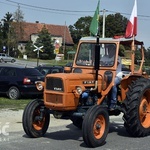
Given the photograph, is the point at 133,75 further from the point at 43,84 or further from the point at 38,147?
the point at 38,147

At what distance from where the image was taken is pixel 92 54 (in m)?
9.91

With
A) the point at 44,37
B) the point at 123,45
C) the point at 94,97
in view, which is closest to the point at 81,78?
the point at 94,97

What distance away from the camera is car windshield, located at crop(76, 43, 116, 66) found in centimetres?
972

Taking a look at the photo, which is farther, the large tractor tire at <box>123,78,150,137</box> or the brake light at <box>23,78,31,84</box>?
the brake light at <box>23,78,31,84</box>

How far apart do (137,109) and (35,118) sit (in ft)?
7.81

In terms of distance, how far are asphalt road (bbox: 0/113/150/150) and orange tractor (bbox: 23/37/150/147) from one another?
22 cm

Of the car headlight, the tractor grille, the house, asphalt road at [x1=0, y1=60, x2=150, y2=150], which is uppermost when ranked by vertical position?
the house

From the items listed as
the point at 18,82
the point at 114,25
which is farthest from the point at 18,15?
the point at 18,82

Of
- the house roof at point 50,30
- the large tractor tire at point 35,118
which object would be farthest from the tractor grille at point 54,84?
the house roof at point 50,30

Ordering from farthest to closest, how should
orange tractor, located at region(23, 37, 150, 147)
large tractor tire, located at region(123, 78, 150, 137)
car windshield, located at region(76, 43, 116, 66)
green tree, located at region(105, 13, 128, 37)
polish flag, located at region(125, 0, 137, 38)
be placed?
1. green tree, located at region(105, 13, 128, 37)
2. polish flag, located at region(125, 0, 137, 38)
3. car windshield, located at region(76, 43, 116, 66)
4. large tractor tire, located at region(123, 78, 150, 137)
5. orange tractor, located at region(23, 37, 150, 147)

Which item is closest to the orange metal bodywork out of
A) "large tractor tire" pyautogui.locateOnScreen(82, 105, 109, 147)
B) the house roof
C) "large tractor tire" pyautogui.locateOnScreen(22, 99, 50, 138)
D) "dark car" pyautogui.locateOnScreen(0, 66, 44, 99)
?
"large tractor tire" pyautogui.locateOnScreen(22, 99, 50, 138)

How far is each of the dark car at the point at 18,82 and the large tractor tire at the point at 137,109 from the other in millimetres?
8444

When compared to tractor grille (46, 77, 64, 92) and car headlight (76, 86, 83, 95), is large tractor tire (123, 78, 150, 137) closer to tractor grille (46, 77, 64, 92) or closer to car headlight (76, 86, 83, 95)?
car headlight (76, 86, 83, 95)

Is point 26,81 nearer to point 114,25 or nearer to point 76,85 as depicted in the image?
point 76,85
